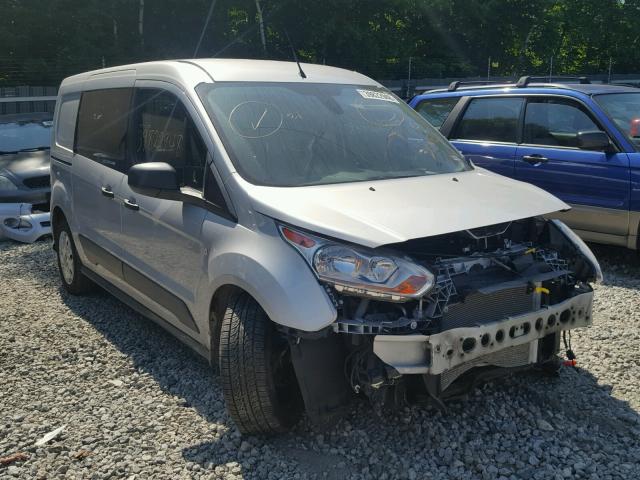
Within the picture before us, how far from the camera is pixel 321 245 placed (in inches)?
120

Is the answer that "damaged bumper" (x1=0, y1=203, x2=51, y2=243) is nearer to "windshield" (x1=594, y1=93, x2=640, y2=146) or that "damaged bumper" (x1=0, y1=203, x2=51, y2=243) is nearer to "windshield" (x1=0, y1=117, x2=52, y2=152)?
"windshield" (x1=0, y1=117, x2=52, y2=152)

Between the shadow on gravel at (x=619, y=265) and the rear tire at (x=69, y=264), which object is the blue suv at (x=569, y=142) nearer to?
the shadow on gravel at (x=619, y=265)

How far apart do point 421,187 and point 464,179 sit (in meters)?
0.43

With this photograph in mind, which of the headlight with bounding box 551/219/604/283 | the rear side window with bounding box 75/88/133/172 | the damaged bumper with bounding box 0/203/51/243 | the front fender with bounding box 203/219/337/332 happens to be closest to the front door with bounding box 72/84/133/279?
the rear side window with bounding box 75/88/133/172

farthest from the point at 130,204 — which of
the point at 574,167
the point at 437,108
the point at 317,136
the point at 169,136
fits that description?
the point at 437,108

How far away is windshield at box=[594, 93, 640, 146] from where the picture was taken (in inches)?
248

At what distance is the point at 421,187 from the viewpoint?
364cm

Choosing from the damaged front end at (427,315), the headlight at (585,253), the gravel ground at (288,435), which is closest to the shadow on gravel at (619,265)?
the gravel ground at (288,435)

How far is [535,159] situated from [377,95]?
8.90ft

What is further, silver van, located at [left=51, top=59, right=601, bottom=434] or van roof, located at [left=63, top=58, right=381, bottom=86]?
van roof, located at [left=63, top=58, right=381, bottom=86]

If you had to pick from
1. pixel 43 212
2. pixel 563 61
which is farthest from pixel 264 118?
pixel 563 61

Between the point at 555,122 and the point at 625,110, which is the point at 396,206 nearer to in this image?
the point at 555,122

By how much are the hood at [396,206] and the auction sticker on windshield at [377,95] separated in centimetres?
93

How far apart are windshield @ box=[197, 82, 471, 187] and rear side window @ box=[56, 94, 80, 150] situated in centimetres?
221
